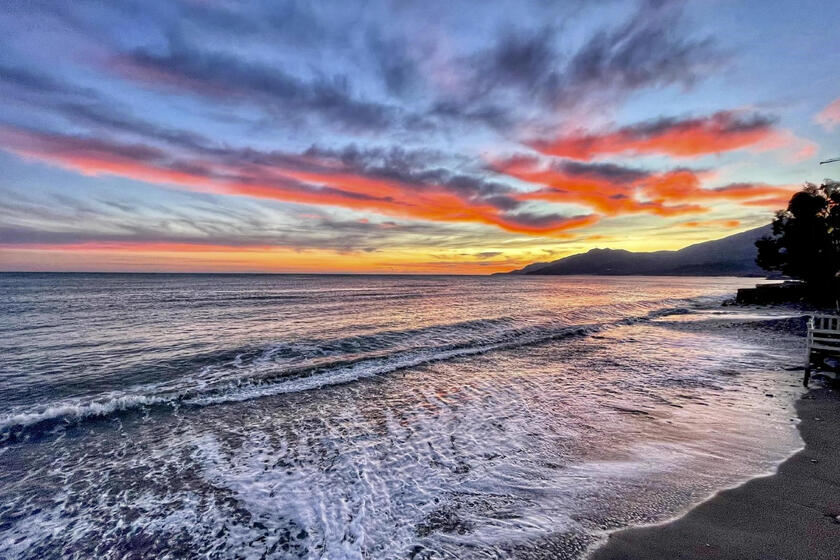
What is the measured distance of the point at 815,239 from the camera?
42094 mm

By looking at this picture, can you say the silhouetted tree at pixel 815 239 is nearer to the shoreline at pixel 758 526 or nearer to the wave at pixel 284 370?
the wave at pixel 284 370

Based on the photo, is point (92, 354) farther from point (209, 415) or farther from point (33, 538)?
point (33, 538)

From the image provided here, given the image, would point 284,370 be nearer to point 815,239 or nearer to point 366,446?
point 366,446

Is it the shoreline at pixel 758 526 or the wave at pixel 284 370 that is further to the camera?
the wave at pixel 284 370

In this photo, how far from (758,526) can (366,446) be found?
758 centimetres

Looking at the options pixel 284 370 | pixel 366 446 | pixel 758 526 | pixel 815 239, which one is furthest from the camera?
pixel 815 239

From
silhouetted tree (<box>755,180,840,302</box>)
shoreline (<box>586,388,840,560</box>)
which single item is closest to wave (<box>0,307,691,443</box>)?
shoreline (<box>586,388,840,560</box>)

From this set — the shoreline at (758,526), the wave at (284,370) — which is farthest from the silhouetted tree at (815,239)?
the shoreline at (758,526)

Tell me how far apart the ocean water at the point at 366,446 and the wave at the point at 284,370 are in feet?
0.40

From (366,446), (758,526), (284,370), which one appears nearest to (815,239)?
(758,526)

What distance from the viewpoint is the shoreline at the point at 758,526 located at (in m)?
4.87

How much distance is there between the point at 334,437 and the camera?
9.71m

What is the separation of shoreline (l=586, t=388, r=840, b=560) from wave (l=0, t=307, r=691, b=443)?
11.9 m

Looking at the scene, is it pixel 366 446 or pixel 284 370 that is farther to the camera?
pixel 284 370
